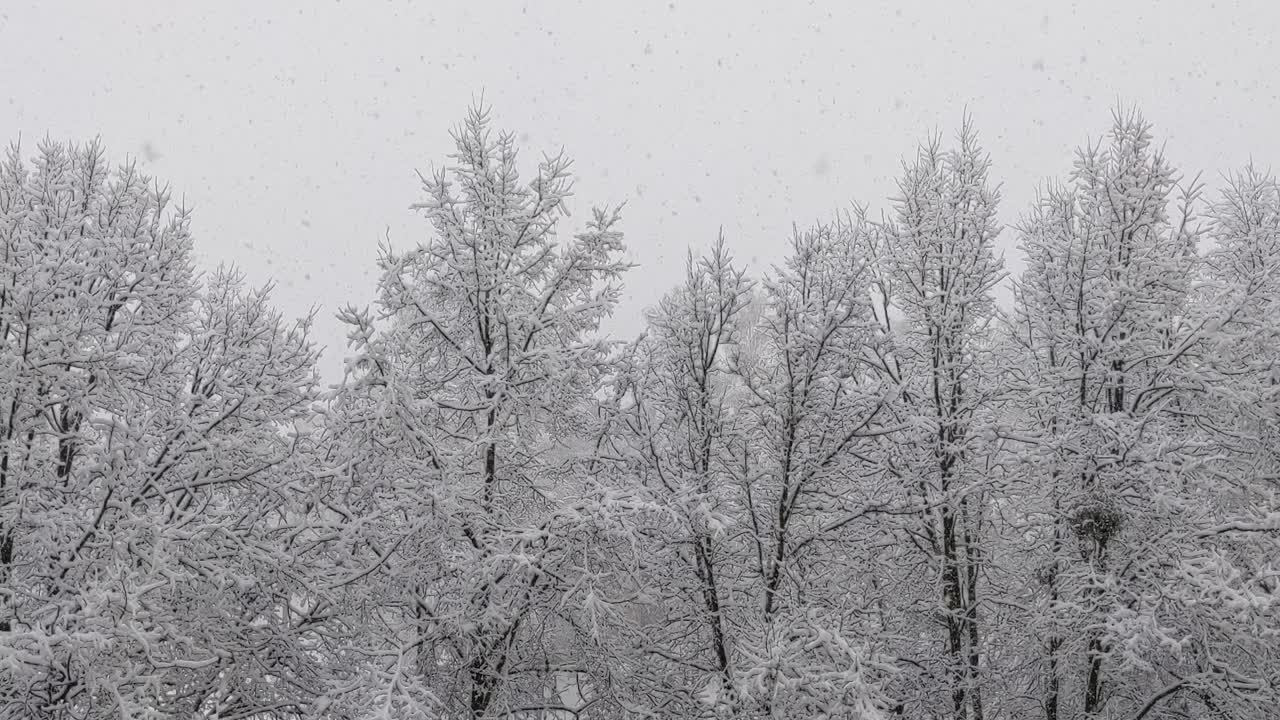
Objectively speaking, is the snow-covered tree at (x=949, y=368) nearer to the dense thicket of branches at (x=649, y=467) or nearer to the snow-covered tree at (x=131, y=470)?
the dense thicket of branches at (x=649, y=467)

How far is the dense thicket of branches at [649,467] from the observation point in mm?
8320

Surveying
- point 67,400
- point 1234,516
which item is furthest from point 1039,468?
point 67,400

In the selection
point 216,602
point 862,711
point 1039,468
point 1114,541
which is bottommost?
point 862,711

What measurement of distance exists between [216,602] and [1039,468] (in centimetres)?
880

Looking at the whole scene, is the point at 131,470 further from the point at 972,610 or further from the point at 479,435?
the point at 972,610

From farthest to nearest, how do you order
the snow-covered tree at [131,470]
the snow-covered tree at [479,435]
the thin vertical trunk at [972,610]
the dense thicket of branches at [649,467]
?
1. the thin vertical trunk at [972,610]
2. the snow-covered tree at [479,435]
3. the dense thicket of branches at [649,467]
4. the snow-covered tree at [131,470]

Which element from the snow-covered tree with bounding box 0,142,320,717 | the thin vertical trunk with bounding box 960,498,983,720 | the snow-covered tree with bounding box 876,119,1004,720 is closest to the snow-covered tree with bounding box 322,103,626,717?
the snow-covered tree with bounding box 0,142,320,717

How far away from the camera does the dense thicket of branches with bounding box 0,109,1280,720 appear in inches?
328

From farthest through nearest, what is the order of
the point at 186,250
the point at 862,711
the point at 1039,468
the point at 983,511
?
1. the point at 983,511
2. the point at 186,250
3. the point at 1039,468
4. the point at 862,711

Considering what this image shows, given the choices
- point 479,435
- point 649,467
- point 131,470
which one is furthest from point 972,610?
point 131,470

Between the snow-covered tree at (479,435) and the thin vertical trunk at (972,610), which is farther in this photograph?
the thin vertical trunk at (972,610)

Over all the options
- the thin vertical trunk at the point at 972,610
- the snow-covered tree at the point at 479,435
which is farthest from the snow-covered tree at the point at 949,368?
the snow-covered tree at the point at 479,435

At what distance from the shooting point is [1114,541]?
9.68 m

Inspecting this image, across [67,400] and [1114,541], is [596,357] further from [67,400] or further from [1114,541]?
[1114,541]
